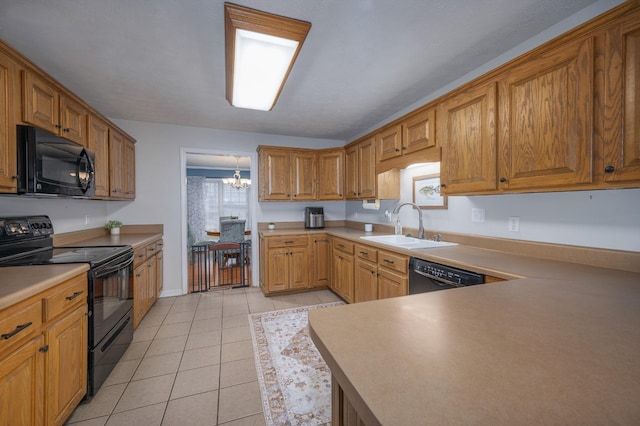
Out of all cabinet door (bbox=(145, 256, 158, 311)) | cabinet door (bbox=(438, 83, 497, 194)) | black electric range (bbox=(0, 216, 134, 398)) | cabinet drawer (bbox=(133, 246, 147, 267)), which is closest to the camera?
black electric range (bbox=(0, 216, 134, 398))

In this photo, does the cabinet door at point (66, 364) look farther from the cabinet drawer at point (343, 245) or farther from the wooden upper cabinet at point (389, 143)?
the wooden upper cabinet at point (389, 143)

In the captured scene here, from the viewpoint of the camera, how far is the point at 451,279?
1.75 meters

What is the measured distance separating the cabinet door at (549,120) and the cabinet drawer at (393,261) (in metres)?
0.91

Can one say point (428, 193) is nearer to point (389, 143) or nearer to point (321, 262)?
point (389, 143)

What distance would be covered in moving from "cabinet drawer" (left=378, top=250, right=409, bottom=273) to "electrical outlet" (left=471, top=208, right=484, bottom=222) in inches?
29.0

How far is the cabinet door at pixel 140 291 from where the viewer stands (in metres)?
2.58

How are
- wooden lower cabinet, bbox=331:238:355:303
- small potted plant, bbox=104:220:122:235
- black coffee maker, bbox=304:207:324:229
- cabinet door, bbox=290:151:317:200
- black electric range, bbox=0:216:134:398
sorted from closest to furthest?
black electric range, bbox=0:216:134:398, wooden lower cabinet, bbox=331:238:355:303, small potted plant, bbox=104:220:122:235, cabinet door, bbox=290:151:317:200, black coffee maker, bbox=304:207:324:229

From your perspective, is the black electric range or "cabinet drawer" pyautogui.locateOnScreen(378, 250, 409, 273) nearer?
the black electric range

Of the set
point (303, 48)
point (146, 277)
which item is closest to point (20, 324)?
point (146, 277)

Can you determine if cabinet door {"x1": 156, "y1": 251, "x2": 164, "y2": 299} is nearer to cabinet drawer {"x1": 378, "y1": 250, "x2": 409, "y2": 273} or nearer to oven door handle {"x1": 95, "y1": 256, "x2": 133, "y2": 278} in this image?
oven door handle {"x1": 95, "y1": 256, "x2": 133, "y2": 278}

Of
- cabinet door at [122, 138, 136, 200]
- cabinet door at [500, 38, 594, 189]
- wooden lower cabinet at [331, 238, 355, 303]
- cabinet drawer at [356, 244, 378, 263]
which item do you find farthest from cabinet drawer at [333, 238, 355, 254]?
cabinet door at [122, 138, 136, 200]

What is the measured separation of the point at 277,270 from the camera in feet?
11.7

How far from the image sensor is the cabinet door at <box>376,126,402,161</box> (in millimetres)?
2799

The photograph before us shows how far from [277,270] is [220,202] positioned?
195 inches
